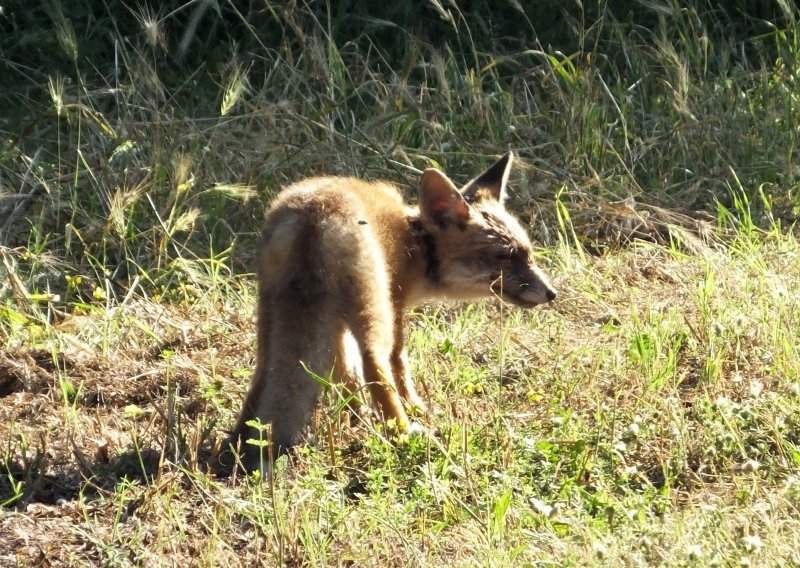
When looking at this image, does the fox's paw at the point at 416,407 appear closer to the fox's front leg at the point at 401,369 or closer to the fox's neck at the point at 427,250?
the fox's front leg at the point at 401,369

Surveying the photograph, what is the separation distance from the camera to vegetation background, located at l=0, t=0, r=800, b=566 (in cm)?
414

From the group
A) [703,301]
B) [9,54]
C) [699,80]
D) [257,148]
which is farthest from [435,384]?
[9,54]

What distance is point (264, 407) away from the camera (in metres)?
4.55

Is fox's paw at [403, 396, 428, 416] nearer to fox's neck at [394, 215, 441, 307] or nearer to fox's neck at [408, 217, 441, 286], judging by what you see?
fox's neck at [394, 215, 441, 307]

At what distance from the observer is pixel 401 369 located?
18.0 ft

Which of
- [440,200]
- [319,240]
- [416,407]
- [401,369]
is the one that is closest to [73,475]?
[319,240]

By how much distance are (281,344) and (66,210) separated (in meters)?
3.08

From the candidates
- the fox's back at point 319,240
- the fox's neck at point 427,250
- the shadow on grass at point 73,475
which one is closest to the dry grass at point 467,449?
the shadow on grass at point 73,475

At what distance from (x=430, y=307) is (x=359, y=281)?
1.95 metres

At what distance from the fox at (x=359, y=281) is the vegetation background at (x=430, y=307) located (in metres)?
0.19

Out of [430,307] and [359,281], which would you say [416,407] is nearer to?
[359,281]

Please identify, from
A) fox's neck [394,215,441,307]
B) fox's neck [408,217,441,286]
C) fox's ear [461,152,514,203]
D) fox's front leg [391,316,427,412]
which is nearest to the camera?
fox's front leg [391,316,427,412]

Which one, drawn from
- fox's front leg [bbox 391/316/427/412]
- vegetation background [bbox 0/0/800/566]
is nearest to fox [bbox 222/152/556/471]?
fox's front leg [bbox 391/316/427/412]

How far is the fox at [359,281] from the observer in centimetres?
462
